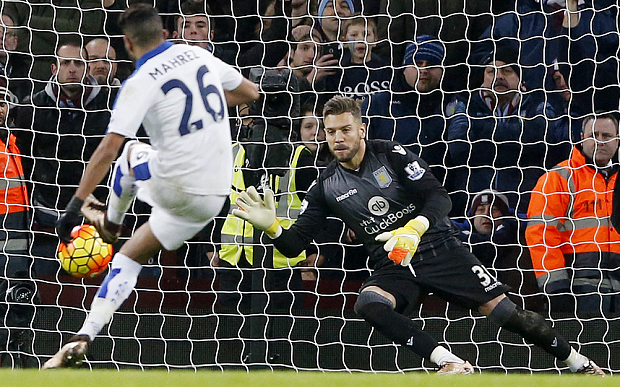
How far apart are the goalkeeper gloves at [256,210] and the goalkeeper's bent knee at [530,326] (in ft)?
4.77

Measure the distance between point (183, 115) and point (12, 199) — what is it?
8.38ft

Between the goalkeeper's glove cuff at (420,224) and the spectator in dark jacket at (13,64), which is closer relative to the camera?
the goalkeeper's glove cuff at (420,224)

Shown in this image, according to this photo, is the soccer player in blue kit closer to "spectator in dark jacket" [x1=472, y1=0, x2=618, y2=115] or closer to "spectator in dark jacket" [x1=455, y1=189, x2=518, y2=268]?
"spectator in dark jacket" [x1=455, y1=189, x2=518, y2=268]

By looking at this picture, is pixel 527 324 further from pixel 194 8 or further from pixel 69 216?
pixel 194 8

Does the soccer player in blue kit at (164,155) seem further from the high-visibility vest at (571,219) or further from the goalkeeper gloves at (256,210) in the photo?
the high-visibility vest at (571,219)

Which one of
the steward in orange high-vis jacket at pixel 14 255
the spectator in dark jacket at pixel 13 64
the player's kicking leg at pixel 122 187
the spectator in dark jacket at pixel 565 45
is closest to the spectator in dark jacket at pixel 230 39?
the spectator in dark jacket at pixel 13 64

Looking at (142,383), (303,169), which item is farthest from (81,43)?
(142,383)

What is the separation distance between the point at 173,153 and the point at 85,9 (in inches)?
106

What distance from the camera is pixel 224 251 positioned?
264 inches

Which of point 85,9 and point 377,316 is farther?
point 85,9

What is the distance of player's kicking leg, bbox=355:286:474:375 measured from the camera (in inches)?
216

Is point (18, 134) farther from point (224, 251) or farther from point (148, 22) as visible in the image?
point (148, 22)

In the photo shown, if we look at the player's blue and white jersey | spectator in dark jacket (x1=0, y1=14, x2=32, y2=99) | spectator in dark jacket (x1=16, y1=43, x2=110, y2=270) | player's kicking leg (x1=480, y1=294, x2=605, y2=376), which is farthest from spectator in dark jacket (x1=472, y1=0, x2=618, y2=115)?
spectator in dark jacket (x1=0, y1=14, x2=32, y2=99)

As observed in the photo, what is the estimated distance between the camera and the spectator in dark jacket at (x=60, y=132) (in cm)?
691
